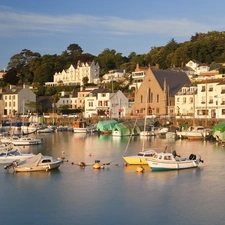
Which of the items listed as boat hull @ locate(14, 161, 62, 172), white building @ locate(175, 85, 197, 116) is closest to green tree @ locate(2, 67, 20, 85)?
white building @ locate(175, 85, 197, 116)

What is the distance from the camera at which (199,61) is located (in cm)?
11875

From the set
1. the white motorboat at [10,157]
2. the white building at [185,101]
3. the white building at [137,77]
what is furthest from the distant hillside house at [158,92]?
the white motorboat at [10,157]

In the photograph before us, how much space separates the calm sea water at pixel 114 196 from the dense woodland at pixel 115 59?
284 feet

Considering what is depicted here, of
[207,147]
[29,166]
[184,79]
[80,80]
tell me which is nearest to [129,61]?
[80,80]

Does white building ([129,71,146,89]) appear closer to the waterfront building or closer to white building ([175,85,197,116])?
the waterfront building

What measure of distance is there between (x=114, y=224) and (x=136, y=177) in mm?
10390

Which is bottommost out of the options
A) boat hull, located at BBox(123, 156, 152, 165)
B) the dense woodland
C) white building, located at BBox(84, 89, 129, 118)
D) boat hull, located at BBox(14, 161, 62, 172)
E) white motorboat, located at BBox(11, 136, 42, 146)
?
boat hull, located at BBox(14, 161, 62, 172)

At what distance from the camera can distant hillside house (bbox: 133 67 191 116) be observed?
8719 cm

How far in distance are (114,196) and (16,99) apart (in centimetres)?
8579

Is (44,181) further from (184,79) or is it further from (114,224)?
(184,79)

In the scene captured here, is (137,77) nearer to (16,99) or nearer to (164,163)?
(16,99)

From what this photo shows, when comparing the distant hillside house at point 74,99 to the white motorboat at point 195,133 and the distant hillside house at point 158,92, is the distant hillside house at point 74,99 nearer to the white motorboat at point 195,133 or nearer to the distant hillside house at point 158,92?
the distant hillside house at point 158,92

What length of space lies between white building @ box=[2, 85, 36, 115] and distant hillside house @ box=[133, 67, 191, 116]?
102 feet

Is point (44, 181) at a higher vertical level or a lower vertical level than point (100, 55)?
lower
